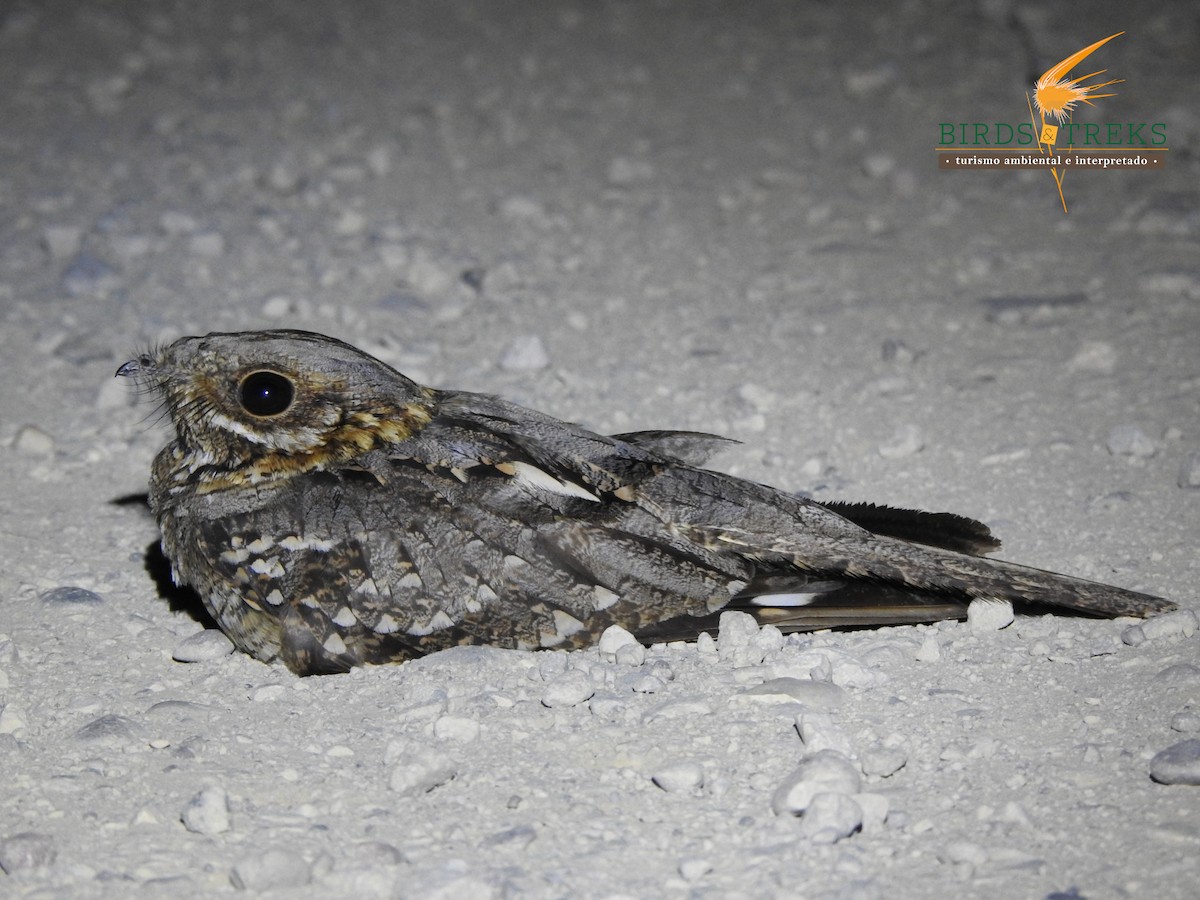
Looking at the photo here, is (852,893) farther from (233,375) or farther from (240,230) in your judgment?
(240,230)

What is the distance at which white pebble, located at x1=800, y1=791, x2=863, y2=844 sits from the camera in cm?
255

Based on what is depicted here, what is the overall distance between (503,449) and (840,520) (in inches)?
35.0

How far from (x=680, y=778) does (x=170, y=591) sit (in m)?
1.76

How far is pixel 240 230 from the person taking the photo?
618 cm

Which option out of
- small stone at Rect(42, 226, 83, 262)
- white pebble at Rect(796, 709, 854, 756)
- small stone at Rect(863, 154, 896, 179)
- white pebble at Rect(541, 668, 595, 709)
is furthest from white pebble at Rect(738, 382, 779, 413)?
small stone at Rect(42, 226, 83, 262)

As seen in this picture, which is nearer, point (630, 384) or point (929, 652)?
point (929, 652)

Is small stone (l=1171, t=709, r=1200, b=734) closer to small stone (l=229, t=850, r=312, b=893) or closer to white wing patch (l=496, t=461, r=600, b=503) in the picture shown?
white wing patch (l=496, t=461, r=600, b=503)

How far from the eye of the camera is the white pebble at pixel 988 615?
324 centimetres

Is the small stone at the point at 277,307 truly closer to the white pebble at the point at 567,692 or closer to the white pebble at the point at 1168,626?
the white pebble at the point at 567,692

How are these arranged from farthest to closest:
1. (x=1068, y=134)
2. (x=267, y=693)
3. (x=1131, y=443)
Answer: (x=1068, y=134), (x=1131, y=443), (x=267, y=693)

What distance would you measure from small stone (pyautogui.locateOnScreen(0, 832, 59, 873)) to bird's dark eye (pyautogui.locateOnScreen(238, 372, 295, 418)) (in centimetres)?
122

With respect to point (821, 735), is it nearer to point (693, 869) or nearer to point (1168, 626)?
point (693, 869)

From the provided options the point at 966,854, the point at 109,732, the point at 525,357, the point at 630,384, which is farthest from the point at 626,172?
the point at 966,854

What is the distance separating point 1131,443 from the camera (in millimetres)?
4277
